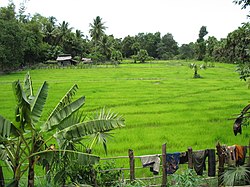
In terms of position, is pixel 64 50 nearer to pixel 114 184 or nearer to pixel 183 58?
pixel 183 58

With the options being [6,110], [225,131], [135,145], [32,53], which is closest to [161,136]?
[135,145]

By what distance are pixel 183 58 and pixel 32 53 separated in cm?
4239

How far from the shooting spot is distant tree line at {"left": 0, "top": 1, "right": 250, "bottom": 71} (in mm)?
44406

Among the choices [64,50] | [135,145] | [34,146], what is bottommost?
[135,145]

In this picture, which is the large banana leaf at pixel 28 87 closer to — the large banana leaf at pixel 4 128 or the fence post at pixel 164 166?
the large banana leaf at pixel 4 128

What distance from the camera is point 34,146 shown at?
6562 mm

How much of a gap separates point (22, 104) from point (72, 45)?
6075cm

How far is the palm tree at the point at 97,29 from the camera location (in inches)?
2547

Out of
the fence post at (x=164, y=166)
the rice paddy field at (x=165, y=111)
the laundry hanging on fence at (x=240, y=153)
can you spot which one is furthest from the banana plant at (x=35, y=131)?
the rice paddy field at (x=165, y=111)

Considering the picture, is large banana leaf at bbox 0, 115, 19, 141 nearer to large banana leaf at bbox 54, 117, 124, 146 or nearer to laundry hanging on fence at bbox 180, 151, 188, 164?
large banana leaf at bbox 54, 117, 124, 146

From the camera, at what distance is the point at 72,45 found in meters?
65.3

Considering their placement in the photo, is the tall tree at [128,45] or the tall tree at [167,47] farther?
the tall tree at [167,47]

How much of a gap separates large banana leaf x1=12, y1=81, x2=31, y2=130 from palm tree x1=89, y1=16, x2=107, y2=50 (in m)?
60.2

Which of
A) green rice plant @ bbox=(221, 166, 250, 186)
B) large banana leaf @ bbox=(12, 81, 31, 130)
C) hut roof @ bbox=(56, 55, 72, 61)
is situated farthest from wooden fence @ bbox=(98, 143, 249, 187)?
hut roof @ bbox=(56, 55, 72, 61)
